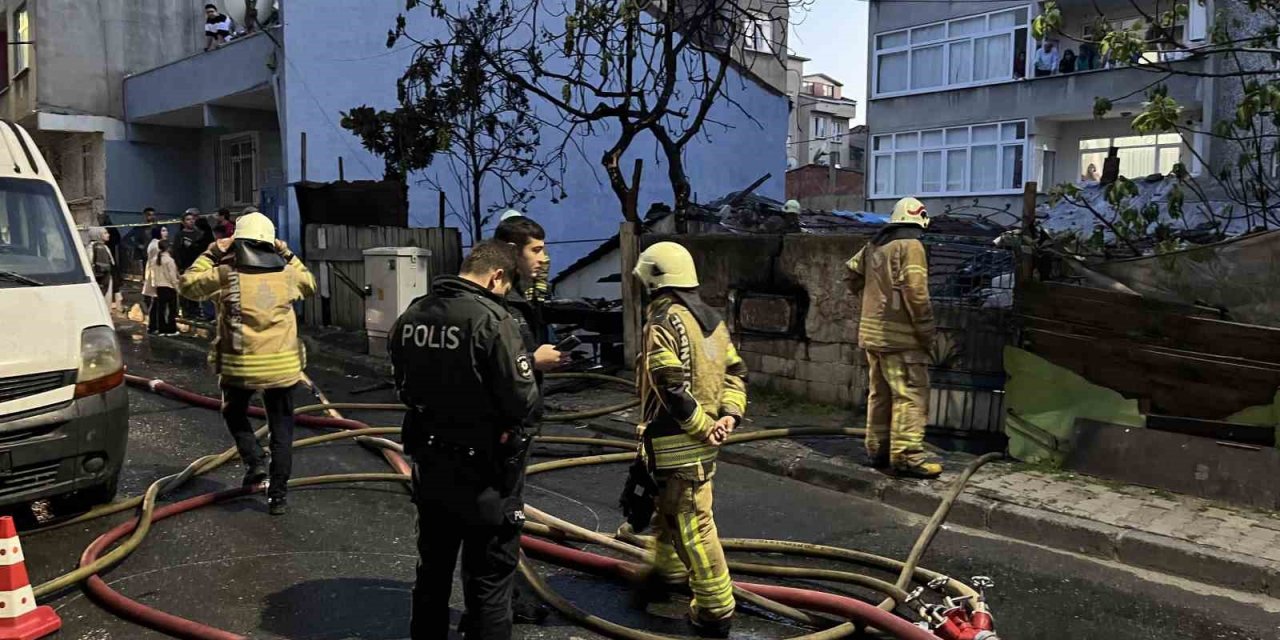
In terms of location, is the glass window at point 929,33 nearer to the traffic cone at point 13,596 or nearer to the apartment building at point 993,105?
the apartment building at point 993,105

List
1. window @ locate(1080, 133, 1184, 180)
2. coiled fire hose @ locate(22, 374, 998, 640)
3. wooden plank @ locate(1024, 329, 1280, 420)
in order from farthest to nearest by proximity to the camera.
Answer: window @ locate(1080, 133, 1184, 180) → wooden plank @ locate(1024, 329, 1280, 420) → coiled fire hose @ locate(22, 374, 998, 640)

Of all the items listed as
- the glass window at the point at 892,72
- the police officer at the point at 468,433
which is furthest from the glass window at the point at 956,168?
the police officer at the point at 468,433

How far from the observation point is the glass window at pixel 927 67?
24.8 metres

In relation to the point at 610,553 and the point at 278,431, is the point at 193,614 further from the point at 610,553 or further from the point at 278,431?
the point at 610,553

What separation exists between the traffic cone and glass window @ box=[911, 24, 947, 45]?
24748mm

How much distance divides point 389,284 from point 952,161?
1811 cm

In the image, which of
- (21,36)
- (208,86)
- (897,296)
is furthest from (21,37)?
(897,296)

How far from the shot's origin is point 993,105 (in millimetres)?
23562

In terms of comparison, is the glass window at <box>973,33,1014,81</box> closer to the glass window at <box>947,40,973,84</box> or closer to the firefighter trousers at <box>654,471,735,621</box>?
the glass window at <box>947,40,973,84</box>

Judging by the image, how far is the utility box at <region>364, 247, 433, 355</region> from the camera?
1105 centimetres

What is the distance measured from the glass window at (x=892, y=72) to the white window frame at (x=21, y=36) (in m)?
20.8

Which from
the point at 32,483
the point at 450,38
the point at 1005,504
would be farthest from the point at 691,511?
the point at 450,38

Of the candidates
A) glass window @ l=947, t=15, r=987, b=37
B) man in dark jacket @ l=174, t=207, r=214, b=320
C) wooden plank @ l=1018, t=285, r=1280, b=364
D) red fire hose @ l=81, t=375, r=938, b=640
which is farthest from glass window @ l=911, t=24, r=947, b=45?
red fire hose @ l=81, t=375, r=938, b=640

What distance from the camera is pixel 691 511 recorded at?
381 centimetres
